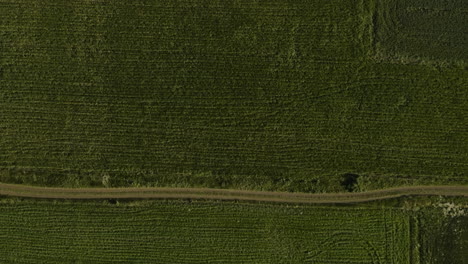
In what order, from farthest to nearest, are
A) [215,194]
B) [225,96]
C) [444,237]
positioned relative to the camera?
[225,96] → [215,194] → [444,237]

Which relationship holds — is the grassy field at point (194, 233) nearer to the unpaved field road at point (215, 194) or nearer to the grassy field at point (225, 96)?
the unpaved field road at point (215, 194)

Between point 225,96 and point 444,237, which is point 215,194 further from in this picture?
point 444,237

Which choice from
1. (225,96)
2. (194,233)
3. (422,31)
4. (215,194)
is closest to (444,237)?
(422,31)

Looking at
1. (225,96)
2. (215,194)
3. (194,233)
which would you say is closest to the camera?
(194,233)

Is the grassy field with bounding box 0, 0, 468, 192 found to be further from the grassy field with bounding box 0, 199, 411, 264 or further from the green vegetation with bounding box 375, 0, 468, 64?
the grassy field with bounding box 0, 199, 411, 264

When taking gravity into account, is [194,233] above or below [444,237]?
below

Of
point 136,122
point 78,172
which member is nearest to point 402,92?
point 136,122

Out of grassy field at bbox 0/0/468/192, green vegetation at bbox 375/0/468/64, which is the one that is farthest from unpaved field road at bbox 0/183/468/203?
green vegetation at bbox 375/0/468/64

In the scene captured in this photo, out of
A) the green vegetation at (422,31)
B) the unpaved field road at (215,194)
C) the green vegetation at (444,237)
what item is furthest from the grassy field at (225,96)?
the green vegetation at (444,237)
